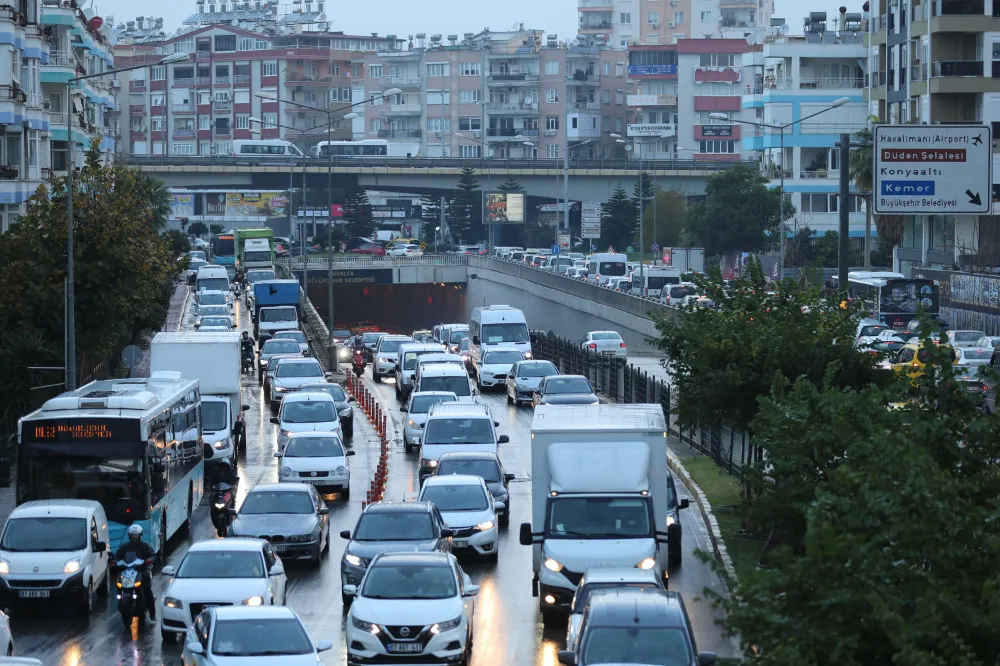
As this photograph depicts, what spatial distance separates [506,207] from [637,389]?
81.0 m

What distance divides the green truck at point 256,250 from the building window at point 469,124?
60.7 m

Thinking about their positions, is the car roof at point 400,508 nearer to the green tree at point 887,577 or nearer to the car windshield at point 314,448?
the car windshield at point 314,448

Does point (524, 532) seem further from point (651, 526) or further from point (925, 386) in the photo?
point (925, 386)

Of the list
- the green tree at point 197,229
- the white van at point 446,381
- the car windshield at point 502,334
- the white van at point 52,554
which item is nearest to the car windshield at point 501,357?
the car windshield at point 502,334

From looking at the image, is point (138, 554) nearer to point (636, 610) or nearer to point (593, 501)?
point (593, 501)

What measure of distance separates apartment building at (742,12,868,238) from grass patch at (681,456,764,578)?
6401cm

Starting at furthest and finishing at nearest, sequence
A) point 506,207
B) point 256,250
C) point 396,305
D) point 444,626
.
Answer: point 506,207, point 396,305, point 256,250, point 444,626

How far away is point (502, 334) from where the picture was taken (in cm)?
5475

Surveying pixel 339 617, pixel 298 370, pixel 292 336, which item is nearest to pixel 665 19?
pixel 292 336

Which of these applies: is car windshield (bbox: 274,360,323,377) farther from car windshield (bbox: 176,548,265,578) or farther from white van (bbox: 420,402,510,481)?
car windshield (bbox: 176,548,265,578)

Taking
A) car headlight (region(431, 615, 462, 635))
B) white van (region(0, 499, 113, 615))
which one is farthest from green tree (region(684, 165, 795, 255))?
car headlight (region(431, 615, 462, 635))

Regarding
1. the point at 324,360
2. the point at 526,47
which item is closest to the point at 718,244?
the point at 324,360

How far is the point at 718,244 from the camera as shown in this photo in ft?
333

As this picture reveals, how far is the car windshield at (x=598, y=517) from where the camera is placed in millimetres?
21359
